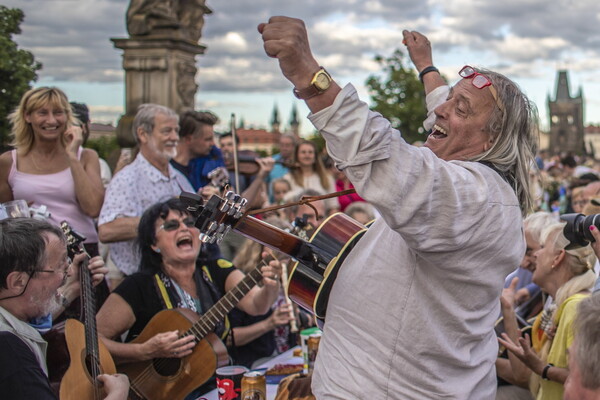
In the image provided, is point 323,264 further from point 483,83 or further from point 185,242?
point 185,242

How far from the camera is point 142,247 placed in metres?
4.49

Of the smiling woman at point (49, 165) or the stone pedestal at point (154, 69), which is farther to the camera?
the stone pedestal at point (154, 69)

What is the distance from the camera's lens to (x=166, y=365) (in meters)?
4.01

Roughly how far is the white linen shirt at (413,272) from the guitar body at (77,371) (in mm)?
1230

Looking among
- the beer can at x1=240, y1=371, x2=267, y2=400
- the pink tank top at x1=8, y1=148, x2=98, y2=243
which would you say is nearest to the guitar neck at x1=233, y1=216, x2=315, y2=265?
the beer can at x1=240, y1=371, x2=267, y2=400

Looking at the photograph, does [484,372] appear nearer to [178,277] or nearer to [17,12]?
[178,277]

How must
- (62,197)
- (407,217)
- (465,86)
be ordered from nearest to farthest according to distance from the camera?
1. (407,217)
2. (465,86)
3. (62,197)

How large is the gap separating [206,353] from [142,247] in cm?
87

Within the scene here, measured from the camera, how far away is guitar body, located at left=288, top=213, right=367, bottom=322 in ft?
8.25

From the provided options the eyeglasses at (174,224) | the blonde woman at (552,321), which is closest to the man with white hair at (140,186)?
the eyeglasses at (174,224)

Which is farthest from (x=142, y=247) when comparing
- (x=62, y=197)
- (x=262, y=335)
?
(x=262, y=335)

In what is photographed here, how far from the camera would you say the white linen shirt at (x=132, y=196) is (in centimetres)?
499

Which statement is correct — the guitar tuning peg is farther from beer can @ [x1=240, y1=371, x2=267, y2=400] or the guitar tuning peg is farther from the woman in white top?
the woman in white top

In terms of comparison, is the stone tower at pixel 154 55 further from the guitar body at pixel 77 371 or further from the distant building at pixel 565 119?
the distant building at pixel 565 119
